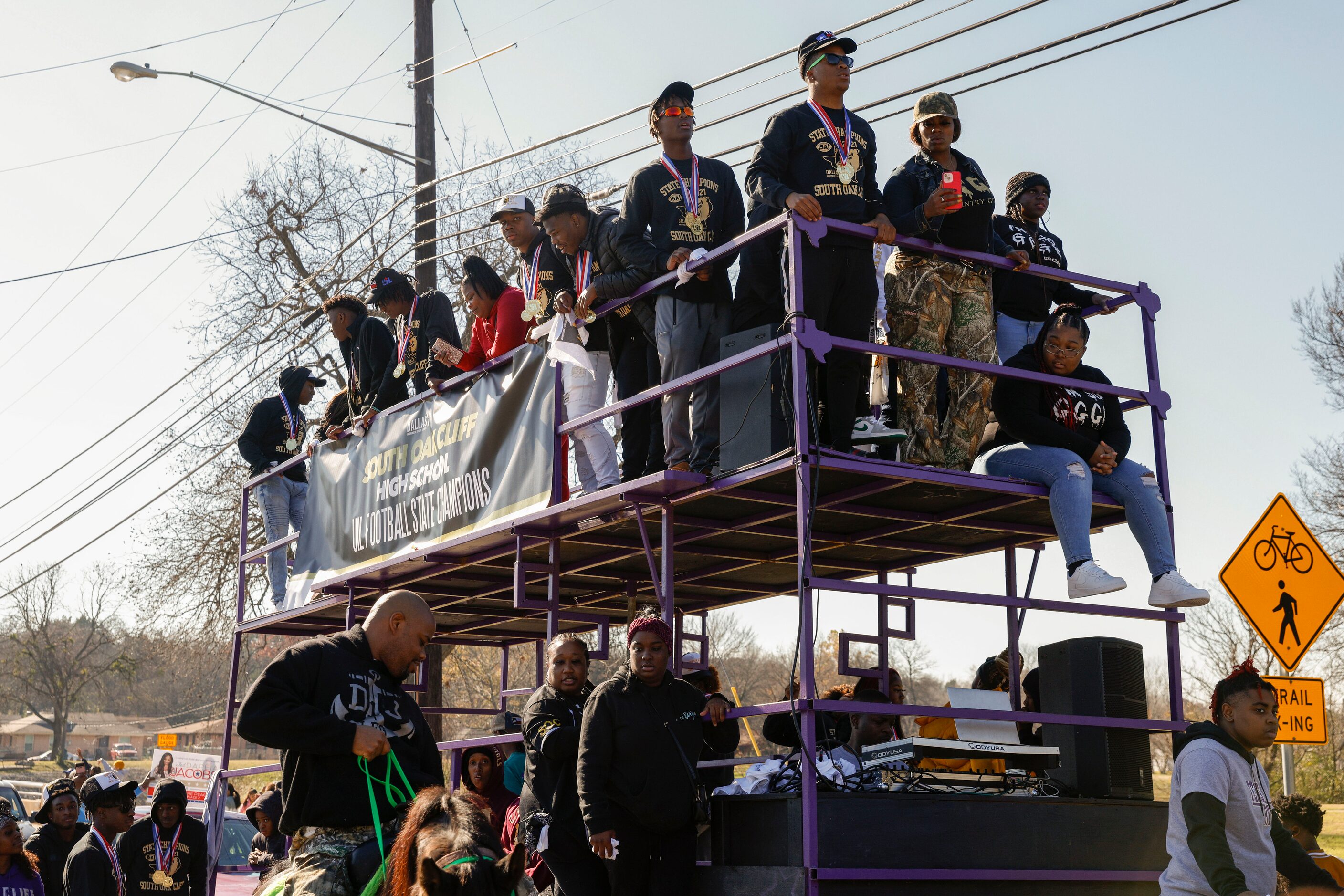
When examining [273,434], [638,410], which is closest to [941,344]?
[638,410]

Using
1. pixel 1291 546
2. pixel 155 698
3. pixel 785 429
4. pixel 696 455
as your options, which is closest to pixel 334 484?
pixel 696 455

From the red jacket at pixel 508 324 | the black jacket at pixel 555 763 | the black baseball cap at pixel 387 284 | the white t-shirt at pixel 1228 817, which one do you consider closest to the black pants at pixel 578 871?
the black jacket at pixel 555 763

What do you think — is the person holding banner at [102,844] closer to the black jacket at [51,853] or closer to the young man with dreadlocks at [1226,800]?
the black jacket at [51,853]

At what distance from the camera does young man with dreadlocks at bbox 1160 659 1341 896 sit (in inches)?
195

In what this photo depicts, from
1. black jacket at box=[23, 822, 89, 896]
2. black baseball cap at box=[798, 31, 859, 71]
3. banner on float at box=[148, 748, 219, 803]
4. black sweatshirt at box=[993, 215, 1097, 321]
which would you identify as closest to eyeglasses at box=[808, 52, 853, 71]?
black baseball cap at box=[798, 31, 859, 71]

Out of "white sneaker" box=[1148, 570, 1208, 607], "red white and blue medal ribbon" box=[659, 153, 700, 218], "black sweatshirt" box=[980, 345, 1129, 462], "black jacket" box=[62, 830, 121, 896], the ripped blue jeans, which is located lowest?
"black jacket" box=[62, 830, 121, 896]

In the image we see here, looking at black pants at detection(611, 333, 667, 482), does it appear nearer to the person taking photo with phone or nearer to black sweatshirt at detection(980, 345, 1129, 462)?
the person taking photo with phone

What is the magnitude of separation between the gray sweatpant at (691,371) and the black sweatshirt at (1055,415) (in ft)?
5.34

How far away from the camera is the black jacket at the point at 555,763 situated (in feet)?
21.7

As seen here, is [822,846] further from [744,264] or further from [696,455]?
[744,264]

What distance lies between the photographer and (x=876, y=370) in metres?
8.01

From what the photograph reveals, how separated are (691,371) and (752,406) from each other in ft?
2.62

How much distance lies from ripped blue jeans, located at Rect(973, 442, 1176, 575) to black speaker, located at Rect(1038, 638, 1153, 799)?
57 centimetres

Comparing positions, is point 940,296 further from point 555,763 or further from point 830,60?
point 555,763
